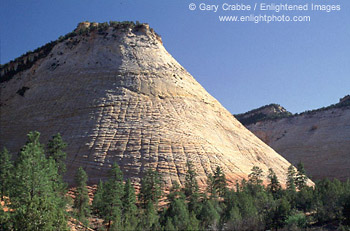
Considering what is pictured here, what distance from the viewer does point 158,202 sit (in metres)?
21.9

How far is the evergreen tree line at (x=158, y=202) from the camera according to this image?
49.6ft

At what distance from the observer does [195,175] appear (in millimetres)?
24000

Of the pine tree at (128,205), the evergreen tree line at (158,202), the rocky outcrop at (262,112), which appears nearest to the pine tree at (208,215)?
the evergreen tree line at (158,202)

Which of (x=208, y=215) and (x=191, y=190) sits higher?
(x=191, y=190)

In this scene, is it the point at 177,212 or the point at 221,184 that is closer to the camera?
the point at 177,212

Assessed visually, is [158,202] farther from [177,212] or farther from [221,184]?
[221,184]

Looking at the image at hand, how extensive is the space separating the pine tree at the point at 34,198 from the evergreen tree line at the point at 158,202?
4 centimetres

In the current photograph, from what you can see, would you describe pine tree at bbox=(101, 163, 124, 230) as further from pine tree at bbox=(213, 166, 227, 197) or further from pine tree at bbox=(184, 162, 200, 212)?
pine tree at bbox=(213, 166, 227, 197)

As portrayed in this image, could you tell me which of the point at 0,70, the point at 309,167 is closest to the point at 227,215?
the point at 309,167

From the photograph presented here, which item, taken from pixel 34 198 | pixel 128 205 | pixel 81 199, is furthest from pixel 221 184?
pixel 34 198

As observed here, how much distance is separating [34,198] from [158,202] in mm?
10912

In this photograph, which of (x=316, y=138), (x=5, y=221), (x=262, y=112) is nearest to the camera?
(x=5, y=221)

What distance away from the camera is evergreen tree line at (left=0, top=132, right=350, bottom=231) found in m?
15.1

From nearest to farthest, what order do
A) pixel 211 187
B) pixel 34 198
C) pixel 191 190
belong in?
pixel 34 198, pixel 191 190, pixel 211 187
